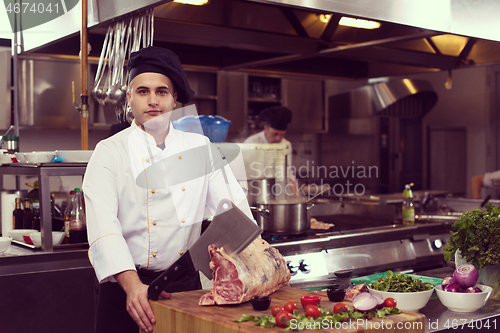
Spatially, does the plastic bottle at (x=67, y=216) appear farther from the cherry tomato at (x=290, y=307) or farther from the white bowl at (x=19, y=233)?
the cherry tomato at (x=290, y=307)

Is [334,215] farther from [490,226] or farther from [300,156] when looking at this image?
[300,156]

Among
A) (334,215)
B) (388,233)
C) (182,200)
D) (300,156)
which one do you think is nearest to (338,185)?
(300,156)

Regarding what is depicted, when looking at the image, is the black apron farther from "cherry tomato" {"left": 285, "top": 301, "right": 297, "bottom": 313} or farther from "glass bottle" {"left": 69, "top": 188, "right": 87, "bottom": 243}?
"glass bottle" {"left": 69, "top": 188, "right": 87, "bottom": 243}

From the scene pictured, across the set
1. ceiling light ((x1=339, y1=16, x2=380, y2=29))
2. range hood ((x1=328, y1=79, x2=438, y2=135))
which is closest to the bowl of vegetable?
ceiling light ((x1=339, y1=16, x2=380, y2=29))

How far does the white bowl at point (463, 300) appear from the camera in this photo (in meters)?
1.80

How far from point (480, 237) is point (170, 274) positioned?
1226mm

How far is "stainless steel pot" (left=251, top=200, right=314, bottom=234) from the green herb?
1.07 meters

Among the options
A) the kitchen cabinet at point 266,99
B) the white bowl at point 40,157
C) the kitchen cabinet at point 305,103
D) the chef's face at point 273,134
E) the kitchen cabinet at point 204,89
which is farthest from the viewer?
the kitchen cabinet at point 305,103

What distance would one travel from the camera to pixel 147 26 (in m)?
2.53

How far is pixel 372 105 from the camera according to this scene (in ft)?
23.1

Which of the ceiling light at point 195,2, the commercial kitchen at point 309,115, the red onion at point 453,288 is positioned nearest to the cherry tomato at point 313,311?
the commercial kitchen at point 309,115

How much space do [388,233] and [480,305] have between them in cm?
159

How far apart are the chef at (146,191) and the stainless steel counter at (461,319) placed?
75cm

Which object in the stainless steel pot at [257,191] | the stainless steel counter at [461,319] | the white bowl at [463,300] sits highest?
the stainless steel pot at [257,191]
